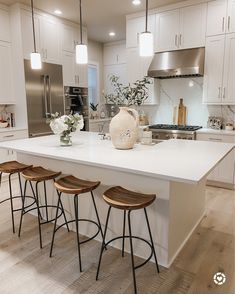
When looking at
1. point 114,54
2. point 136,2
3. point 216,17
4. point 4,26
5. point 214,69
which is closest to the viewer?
point 216,17

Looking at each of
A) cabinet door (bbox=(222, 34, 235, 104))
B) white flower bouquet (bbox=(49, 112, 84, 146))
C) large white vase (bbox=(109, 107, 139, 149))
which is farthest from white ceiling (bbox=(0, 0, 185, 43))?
large white vase (bbox=(109, 107, 139, 149))

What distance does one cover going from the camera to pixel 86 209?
2.47 meters

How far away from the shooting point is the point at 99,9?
14.5ft

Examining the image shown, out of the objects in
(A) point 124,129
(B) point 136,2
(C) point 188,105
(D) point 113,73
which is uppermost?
(B) point 136,2

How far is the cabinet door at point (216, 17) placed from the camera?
378cm

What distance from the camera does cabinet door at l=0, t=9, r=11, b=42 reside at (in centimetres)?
422

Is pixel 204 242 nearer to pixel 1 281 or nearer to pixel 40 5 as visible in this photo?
pixel 1 281

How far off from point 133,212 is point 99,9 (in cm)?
382

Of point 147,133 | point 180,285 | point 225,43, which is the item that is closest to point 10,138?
point 147,133

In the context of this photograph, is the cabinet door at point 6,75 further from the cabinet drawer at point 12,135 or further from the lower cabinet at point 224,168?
the lower cabinet at point 224,168

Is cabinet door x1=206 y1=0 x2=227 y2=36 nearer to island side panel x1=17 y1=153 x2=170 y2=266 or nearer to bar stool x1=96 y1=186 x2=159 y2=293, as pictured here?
island side panel x1=17 y1=153 x2=170 y2=266

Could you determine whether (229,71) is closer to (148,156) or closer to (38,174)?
(148,156)

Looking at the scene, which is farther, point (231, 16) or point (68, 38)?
point (68, 38)

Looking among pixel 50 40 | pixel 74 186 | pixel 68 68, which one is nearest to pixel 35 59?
pixel 74 186
